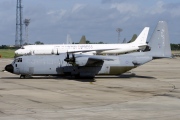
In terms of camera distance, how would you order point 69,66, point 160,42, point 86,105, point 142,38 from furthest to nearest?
point 142,38, point 160,42, point 69,66, point 86,105

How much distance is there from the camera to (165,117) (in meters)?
16.3

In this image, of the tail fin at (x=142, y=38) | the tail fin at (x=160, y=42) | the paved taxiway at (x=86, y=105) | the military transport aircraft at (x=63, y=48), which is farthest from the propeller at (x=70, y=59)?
the tail fin at (x=142, y=38)

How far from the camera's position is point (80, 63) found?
35562 mm

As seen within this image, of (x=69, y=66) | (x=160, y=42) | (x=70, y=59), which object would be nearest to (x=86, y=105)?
(x=70, y=59)

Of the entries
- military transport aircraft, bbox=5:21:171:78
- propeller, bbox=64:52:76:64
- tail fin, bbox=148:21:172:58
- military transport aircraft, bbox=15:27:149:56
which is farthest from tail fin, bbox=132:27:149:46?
propeller, bbox=64:52:76:64

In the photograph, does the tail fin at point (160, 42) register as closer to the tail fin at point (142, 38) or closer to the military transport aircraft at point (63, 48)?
the military transport aircraft at point (63, 48)

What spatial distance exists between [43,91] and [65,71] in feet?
34.6

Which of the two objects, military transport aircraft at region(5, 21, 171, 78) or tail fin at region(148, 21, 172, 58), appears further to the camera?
tail fin at region(148, 21, 172, 58)

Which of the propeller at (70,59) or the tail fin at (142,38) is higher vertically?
the tail fin at (142,38)

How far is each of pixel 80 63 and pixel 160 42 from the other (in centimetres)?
981

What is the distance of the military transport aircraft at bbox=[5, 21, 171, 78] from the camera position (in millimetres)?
36062

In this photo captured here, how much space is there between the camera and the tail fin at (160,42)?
3905 centimetres

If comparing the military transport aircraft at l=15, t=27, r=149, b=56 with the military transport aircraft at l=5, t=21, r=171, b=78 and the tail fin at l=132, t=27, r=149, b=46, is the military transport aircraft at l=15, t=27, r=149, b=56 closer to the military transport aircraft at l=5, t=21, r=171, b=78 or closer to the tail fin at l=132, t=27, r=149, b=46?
the tail fin at l=132, t=27, r=149, b=46

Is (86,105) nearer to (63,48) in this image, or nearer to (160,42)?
(160,42)
